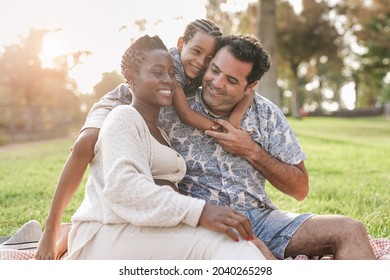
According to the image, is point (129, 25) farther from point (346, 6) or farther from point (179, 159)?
point (346, 6)

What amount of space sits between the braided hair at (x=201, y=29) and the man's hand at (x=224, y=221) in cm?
129

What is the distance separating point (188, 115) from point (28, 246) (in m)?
1.25

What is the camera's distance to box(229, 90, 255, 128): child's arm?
2881 mm

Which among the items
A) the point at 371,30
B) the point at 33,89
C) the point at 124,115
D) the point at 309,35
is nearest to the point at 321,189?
the point at 124,115

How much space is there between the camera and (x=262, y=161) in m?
2.83

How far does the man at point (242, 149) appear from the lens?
2.81 metres

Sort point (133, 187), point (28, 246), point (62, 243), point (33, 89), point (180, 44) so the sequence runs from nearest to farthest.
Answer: point (133, 187) < point (62, 243) < point (28, 246) < point (180, 44) < point (33, 89)

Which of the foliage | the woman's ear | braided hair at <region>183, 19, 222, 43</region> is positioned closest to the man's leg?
braided hair at <region>183, 19, 222, 43</region>

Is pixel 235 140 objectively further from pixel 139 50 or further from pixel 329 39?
pixel 329 39

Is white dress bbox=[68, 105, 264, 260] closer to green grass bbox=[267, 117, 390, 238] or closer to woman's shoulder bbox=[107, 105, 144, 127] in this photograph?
woman's shoulder bbox=[107, 105, 144, 127]

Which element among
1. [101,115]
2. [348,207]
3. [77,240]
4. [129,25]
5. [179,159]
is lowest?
[348,207]
